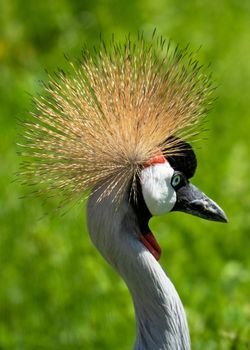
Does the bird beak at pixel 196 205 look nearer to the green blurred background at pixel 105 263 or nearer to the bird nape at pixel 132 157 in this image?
the bird nape at pixel 132 157

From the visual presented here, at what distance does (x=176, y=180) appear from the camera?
2104 mm

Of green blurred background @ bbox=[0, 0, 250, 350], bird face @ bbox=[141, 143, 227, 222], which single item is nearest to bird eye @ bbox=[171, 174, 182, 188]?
bird face @ bbox=[141, 143, 227, 222]

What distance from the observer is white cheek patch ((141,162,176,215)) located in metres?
2.03

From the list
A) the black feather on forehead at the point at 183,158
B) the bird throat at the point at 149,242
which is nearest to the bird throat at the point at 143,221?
the bird throat at the point at 149,242

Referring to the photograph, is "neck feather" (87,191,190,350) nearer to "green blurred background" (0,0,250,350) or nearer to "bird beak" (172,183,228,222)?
"bird beak" (172,183,228,222)

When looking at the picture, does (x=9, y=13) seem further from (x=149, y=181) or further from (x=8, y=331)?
(x=149, y=181)

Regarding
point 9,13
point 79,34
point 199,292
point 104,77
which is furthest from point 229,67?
point 104,77

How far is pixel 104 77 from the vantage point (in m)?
2.14

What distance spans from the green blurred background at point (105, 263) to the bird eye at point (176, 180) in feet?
1.51

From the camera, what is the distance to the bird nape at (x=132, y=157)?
80.1 inches

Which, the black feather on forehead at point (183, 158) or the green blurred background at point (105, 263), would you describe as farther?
the green blurred background at point (105, 263)

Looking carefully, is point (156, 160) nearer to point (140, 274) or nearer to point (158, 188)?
point (158, 188)

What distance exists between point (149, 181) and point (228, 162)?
2.16 meters

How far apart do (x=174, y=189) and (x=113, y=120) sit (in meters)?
0.19
